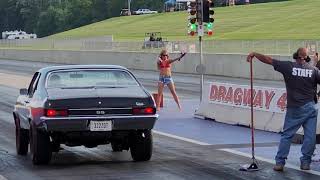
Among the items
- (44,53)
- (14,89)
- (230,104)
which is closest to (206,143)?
(230,104)

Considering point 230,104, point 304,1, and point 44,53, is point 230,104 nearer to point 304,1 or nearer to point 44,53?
point 44,53

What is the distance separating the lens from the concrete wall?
115 feet

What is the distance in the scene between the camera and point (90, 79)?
1145 centimetres

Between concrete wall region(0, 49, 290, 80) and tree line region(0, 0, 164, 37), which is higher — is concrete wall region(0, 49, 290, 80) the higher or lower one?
the lower one

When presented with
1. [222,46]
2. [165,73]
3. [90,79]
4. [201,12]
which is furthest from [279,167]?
[222,46]

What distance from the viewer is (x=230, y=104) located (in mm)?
16750

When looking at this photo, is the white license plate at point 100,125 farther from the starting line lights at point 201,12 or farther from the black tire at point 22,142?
the starting line lights at point 201,12

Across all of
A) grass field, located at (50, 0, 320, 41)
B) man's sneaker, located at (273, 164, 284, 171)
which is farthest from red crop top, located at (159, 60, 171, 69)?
grass field, located at (50, 0, 320, 41)

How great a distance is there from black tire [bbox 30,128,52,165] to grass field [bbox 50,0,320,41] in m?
54.1

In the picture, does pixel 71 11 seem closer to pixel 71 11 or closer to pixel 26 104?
pixel 71 11

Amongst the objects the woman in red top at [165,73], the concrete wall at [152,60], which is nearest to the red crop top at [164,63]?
the woman in red top at [165,73]

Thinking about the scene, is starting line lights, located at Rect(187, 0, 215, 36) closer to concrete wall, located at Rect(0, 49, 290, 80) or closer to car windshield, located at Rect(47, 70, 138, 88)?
concrete wall, located at Rect(0, 49, 290, 80)

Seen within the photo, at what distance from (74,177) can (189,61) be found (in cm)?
3238

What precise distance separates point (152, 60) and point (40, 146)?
35.1 meters
